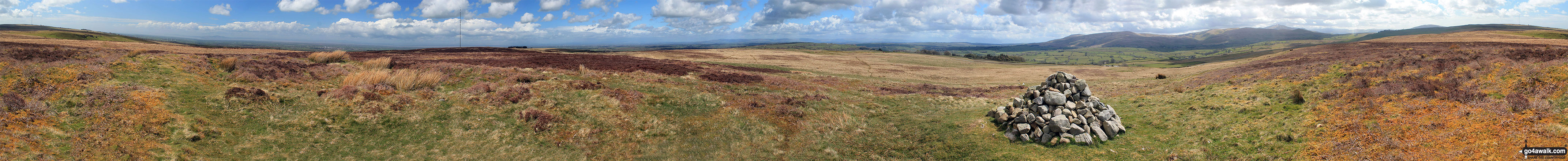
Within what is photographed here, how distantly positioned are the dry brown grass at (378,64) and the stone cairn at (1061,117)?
27354mm

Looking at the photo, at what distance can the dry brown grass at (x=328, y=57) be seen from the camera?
2725 centimetres

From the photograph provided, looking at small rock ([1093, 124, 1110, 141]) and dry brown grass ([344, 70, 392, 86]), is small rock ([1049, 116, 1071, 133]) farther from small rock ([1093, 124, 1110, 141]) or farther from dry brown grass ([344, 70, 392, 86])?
dry brown grass ([344, 70, 392, 86])

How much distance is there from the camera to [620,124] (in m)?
13.7

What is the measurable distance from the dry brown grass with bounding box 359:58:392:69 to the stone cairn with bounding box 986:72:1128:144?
89.7ft

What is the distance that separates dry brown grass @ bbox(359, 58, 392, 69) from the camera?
24719 millimetres

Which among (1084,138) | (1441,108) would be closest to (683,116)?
(1084,138)

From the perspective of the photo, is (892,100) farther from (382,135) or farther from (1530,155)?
(382,135)

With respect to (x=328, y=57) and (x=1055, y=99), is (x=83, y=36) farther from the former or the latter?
(x=1055, y=99)

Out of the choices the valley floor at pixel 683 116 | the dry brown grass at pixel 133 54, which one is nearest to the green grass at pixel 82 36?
the dry brown grass at pixel 133 54

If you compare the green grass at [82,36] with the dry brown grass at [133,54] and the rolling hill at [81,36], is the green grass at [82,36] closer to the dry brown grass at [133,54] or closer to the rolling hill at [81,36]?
the rolling hill at [81,36]

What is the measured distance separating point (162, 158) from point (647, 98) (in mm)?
10707

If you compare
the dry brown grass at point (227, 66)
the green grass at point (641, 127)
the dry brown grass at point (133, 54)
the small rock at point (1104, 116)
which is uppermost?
the dry brown grass at point (133, 54)

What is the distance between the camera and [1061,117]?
10664mm

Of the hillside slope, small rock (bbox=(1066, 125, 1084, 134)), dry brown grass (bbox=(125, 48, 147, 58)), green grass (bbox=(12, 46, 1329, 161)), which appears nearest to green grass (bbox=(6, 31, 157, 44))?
dry brown grass (bbox=(125, 48, 147, 58))
